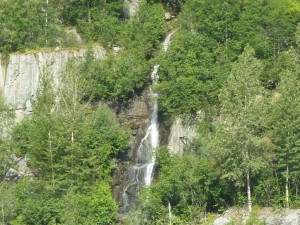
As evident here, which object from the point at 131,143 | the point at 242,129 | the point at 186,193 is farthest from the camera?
the point at 131,143

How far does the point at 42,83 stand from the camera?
189 feet

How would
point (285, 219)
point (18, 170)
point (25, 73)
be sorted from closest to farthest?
point (285, 219) < point (18, 170) < point (25, 73)

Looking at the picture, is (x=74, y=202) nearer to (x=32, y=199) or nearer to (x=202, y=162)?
(x=32, y=199)

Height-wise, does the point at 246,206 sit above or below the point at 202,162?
below

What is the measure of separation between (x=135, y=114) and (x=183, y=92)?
4.96 m

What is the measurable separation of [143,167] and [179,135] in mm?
3841

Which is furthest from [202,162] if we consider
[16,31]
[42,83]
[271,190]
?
[16,31]

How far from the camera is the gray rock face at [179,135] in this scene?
54.1 metres

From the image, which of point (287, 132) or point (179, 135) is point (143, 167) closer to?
point (179, 135)

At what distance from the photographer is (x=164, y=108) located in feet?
184

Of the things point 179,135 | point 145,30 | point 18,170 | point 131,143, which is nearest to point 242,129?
point 179,135

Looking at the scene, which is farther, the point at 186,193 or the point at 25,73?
the point at 25,73

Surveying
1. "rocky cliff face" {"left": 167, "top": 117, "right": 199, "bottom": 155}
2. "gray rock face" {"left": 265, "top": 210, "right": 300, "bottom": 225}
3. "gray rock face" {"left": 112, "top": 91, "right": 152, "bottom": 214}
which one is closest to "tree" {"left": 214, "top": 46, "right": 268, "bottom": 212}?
"gray rock face" {"left": 265, "top": 210, "right": 300, "bottom": 225}

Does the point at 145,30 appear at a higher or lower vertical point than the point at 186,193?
higher
